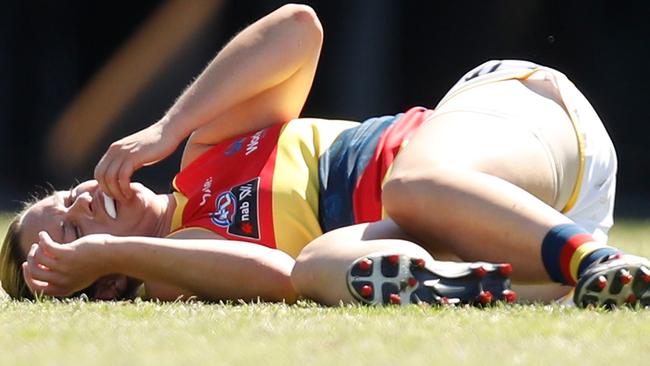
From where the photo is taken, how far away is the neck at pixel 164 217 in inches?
168

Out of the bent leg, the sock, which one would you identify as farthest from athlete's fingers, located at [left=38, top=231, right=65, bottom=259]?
the sock

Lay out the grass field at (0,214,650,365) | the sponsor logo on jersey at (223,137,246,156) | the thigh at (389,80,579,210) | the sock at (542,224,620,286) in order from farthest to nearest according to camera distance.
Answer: the sponsor logo on jersey at (223,137,246,156), the thigh at (389,80,579,210), the sock at (542,224,620,286), the grass field at (0,214,650,365)

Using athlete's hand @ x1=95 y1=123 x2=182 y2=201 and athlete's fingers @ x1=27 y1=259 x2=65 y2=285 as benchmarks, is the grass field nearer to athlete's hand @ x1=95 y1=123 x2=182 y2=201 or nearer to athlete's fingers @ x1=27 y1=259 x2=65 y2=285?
athlete's fingers @ x1=27 y1=259 x2=65 y2=285

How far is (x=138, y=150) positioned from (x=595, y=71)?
7.12m

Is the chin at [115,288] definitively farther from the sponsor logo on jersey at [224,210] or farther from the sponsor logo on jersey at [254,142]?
the sponsor logo on jersey at [254,142]

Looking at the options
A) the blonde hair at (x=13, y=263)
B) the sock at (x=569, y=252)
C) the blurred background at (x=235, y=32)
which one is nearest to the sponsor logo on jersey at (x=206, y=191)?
the blonde hair at (x=13, y=263)

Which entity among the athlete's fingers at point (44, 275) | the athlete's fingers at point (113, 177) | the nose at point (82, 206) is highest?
the athlete's fingers at point (113, 177)

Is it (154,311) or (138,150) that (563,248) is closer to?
(154,311)

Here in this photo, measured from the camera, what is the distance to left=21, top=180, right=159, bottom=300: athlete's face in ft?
13.6

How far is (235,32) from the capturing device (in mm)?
10594

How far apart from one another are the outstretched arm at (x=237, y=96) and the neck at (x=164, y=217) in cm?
18

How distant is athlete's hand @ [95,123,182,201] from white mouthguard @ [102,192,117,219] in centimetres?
7

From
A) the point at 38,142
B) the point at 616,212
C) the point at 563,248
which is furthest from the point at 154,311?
the point at 38,142

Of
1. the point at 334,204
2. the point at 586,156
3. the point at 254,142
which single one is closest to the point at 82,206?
→ the point at 254,142
